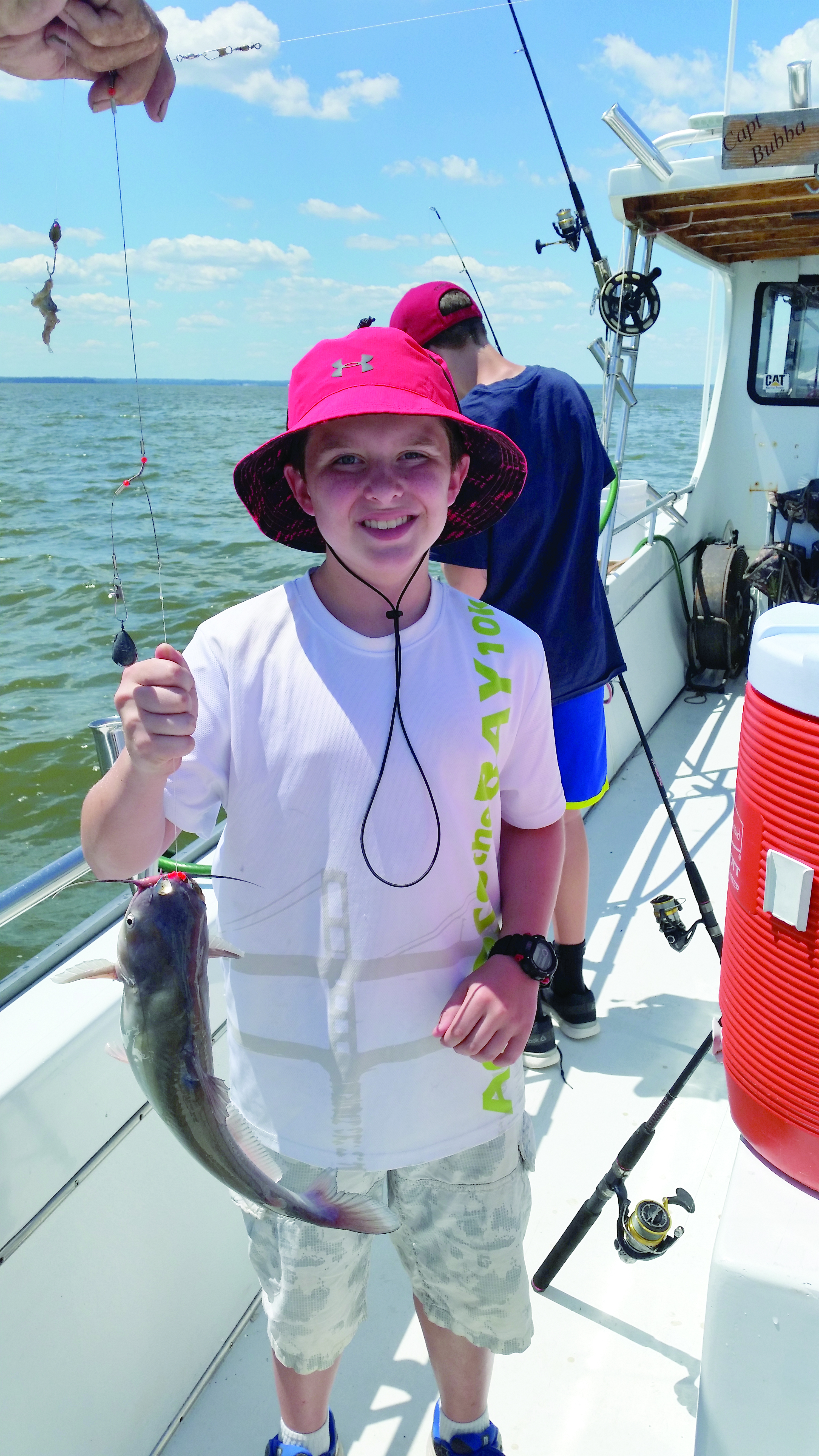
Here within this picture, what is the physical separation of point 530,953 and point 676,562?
4.63 metres

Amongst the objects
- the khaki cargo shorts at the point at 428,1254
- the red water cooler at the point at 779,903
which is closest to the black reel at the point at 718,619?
the red water cooler at the point at 779,903

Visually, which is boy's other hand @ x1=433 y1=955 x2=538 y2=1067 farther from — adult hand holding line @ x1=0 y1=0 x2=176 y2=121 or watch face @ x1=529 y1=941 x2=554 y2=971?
adult hand holding line @ x1=0 y1=0 x2=176 y2=121

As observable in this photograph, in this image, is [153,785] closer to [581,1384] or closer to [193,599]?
[581,1384]

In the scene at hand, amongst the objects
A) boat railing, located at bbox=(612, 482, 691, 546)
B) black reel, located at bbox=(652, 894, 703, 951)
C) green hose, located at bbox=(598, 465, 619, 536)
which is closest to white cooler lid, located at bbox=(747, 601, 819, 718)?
black reel, located at bbox=(652, 894, 703, 951)

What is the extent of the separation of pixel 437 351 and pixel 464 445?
1.07 m

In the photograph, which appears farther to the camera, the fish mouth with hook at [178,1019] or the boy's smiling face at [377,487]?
the boy's smiling face at [377,487]

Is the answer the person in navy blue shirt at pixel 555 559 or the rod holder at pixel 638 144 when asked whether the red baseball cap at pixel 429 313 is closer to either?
the person in navy blue shirt at pixel 555 559

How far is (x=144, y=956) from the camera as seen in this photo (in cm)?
100

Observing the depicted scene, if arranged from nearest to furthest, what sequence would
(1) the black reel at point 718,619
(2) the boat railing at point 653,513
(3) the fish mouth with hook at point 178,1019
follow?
(3) the fish mouth with hook at point 178,1019 < (2) the boat railing at point 653,513 < (1) the black reel at point 718,619

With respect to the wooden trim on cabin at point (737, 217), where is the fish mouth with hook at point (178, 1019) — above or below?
below

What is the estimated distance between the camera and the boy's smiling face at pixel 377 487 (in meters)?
1.29

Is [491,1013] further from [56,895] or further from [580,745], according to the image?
[580,745]

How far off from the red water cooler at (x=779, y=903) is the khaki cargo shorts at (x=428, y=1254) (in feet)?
1.24

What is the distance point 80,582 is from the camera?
37.1 feet
